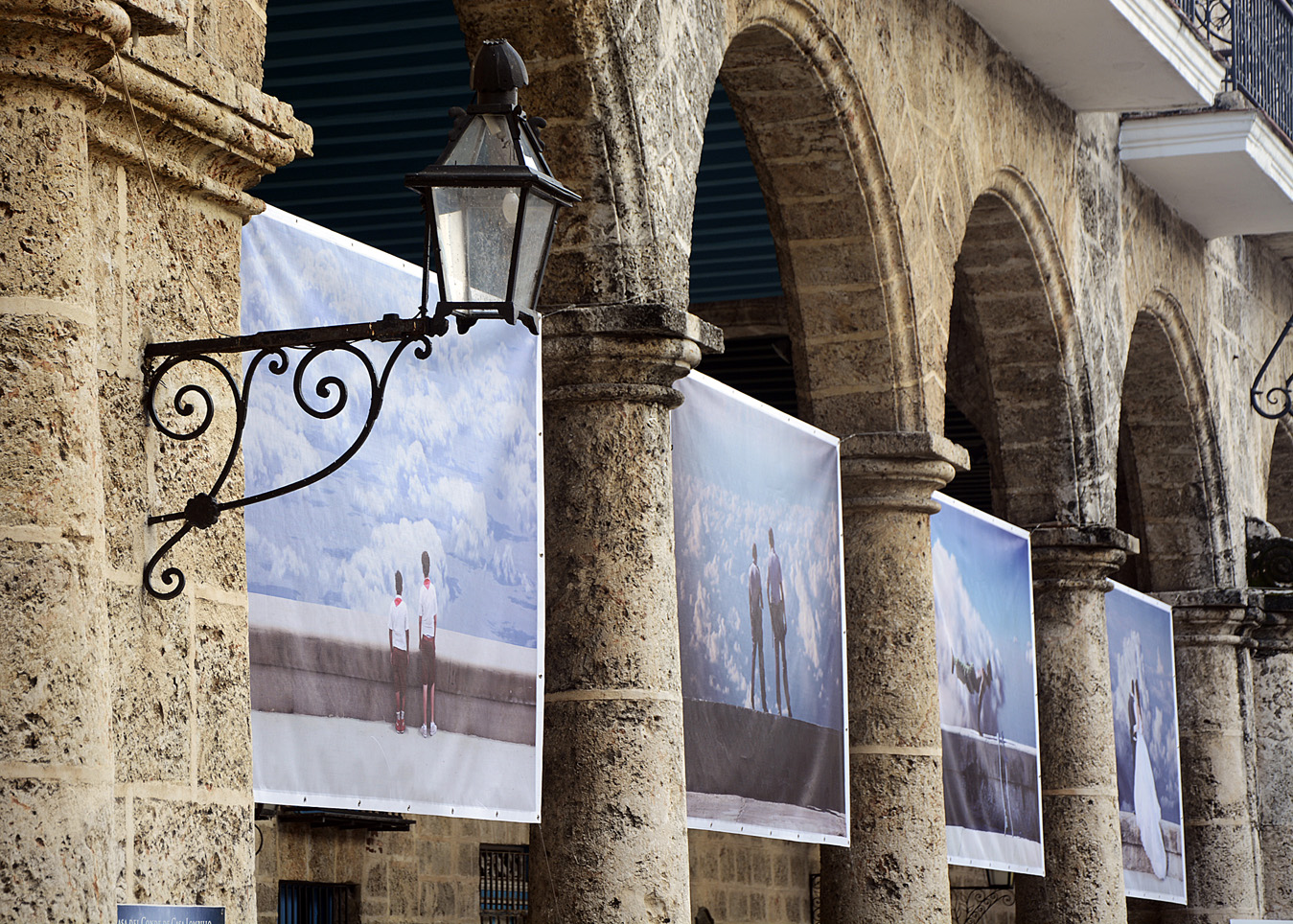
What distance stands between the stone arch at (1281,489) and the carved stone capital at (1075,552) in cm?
534

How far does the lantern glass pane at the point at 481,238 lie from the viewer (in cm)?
316

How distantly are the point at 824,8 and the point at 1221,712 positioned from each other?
235 inches

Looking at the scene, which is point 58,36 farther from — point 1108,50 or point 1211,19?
point 1211,19

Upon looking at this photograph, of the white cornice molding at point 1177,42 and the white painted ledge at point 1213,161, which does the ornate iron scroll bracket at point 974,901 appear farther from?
the white cornice molding at point 1177,42

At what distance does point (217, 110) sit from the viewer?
295 centimetres

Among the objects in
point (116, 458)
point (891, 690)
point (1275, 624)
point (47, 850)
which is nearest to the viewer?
point (47, 850)

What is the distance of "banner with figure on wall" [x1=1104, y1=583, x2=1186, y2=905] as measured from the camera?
353 inches

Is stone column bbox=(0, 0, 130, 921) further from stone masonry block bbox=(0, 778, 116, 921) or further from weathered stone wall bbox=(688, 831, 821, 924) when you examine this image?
weathered stone wall bbox=(688, 831, 821, 924)

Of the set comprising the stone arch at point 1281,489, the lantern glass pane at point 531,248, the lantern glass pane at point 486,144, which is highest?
the stone arch at point 1281,489

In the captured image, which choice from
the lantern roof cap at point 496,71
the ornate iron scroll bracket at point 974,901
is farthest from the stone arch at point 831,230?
the ornate iron scroll bracket at point 974,901

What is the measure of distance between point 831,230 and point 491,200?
3432 mm

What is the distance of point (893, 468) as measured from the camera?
648 cm

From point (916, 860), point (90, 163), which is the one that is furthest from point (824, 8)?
point (90, 163)

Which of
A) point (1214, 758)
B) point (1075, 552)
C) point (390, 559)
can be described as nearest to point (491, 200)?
point (390, 559)
